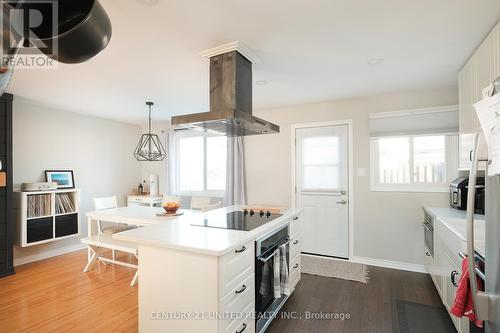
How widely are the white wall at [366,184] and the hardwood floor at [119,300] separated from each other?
1.17ft

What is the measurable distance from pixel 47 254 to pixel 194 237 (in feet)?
12.3

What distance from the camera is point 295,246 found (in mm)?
2658

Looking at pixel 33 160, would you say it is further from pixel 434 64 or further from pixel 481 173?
pixel 481 173

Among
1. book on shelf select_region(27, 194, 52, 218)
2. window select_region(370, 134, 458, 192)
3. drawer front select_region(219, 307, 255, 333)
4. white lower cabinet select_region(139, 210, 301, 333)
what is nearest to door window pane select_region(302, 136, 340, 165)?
window select_region(370, 134, 458, 192)

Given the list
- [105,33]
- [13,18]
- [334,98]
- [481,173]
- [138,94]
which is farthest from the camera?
[334,98]

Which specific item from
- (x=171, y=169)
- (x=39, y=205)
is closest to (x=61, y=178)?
(x=39, y=205)

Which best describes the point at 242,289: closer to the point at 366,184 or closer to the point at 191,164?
the point at 366,184

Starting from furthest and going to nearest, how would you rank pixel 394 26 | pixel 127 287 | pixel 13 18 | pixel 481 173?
pixel 127 287
pixel 481 173
pixel 394 26
pixel 13 18

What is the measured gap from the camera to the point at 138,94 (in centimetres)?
342

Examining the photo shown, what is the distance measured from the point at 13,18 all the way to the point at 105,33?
30cm

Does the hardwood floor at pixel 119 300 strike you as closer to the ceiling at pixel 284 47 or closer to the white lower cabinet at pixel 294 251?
the white lower cabinet at pixel 294 251

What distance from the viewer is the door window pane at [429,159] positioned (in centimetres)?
324

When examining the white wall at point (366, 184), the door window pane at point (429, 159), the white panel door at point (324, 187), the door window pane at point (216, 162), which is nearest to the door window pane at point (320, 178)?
the white panel door at point (324, 187)

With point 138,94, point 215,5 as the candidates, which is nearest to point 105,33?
point 215,5
